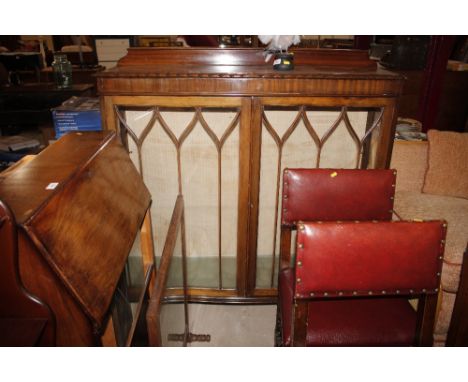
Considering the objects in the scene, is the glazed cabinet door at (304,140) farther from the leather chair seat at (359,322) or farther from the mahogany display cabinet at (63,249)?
the mahogany display cabinet at (63,249)

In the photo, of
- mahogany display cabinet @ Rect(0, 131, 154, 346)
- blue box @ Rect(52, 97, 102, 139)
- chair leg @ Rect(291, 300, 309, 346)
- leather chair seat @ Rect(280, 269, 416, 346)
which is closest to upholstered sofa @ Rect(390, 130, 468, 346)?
leather chair seat @ Rect(280, 269, 416, 346)

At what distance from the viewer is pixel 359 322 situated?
1.26 metres

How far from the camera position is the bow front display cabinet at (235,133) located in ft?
5.27

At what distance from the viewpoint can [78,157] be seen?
116 cm

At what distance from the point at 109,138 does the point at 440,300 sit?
1.62 meters

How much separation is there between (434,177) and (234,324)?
1461mm

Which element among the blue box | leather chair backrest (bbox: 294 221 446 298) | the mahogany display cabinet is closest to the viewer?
the mahogany display cabinet

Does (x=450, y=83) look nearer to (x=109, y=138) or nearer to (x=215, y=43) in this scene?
(x=215, y=43)

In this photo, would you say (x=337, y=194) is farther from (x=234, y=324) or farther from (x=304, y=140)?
(x=234, y=324)

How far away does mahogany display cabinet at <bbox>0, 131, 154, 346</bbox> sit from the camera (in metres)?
0.77

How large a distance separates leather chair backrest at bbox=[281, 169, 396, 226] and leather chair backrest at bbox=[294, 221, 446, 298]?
1.26 feet

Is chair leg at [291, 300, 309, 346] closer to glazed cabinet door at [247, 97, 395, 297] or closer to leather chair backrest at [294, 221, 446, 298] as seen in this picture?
Answer: leather chair backrest at [294, 221, 446, 298]

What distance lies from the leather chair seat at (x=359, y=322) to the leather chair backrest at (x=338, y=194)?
1.07 feet
